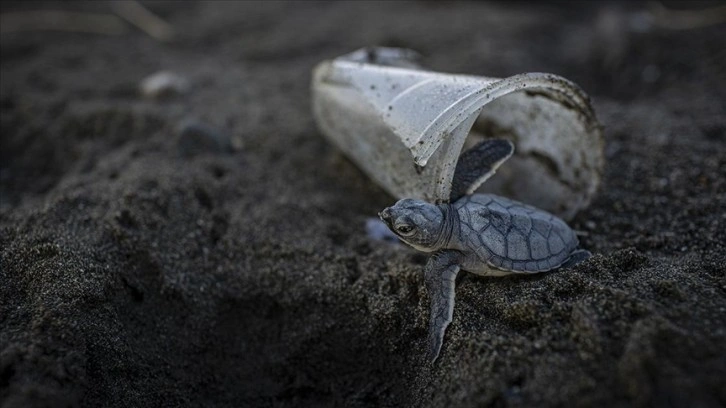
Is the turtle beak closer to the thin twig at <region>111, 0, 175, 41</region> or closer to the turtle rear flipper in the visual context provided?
the turtle rear flipper

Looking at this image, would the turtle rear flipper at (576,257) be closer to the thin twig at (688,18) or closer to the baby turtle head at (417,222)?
the baby turtle head at (417,222)

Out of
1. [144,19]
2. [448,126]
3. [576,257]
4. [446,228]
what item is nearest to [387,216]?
[446,228]

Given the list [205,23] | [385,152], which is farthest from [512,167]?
[205,23]

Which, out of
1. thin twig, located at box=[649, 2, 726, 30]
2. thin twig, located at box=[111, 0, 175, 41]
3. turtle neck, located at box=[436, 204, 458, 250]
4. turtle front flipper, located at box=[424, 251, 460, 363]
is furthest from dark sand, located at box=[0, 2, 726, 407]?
thin twig, located at box=[111, 0, 175, 41]

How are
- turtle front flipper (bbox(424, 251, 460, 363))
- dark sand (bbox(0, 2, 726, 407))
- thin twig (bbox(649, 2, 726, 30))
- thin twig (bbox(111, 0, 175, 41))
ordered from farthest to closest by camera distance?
thin twig (bbox(111, 0, 175, 41))
thin twig (bbox(649, 2, 726, 30))
turtle front flipper (bbox(424, 251, 460, 363))
dark sand (bbox(0, 2, 726, 407))

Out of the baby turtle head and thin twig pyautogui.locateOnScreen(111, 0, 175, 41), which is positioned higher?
the baby turtle head

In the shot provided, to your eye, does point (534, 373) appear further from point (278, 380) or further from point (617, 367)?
point (278, 380)

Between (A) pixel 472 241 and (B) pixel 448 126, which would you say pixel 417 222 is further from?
(B) pixel 448 126

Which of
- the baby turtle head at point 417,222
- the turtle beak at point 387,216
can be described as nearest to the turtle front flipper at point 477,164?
the baby turtle head at point 417,222
